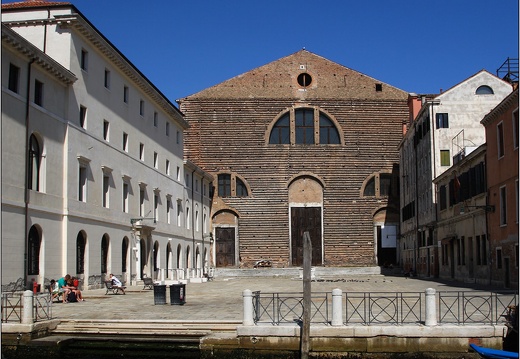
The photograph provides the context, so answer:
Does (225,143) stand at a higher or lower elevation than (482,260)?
higher

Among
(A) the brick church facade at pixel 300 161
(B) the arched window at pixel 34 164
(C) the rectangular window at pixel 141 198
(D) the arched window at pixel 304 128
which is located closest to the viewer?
(B) the arched window at pixel 34 164

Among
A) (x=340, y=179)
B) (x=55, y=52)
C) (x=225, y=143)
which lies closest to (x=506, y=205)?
(x=55, y=52)

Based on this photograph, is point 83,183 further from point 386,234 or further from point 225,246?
point 386,234

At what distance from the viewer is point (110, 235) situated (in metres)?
29.8

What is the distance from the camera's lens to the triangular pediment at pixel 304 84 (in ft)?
175

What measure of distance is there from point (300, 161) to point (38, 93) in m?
31.0

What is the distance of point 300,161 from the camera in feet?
172

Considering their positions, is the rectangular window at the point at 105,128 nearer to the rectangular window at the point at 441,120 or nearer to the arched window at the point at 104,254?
the arched window at the point at 104,254

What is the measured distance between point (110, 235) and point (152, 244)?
676cm

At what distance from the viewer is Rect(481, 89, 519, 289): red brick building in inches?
1016

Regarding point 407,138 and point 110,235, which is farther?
point 407,138

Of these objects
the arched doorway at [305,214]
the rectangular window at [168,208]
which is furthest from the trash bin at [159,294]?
the arched doorway at [305,214]

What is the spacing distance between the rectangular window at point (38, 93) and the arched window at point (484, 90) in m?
24.8

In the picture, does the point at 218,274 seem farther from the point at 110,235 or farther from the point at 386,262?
the point at 110,235
